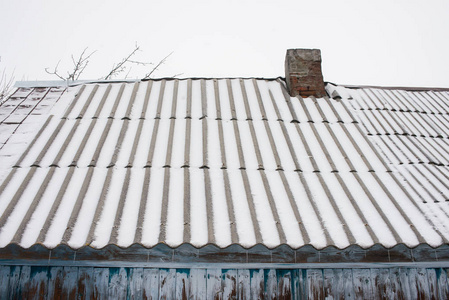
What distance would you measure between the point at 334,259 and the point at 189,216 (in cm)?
132

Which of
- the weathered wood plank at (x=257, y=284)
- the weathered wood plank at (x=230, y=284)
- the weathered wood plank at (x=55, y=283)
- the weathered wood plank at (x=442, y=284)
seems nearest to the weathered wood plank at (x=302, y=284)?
the weathered wood plank at (x=257, y=284)

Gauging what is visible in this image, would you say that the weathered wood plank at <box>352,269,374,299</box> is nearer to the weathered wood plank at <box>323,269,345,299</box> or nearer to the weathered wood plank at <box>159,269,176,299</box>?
the weathered wood plank at <box>323,269,345,299</box>

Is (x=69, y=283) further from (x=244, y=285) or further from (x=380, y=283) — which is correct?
(x=380, y=283)

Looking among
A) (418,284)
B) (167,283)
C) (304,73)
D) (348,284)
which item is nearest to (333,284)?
(348,284)

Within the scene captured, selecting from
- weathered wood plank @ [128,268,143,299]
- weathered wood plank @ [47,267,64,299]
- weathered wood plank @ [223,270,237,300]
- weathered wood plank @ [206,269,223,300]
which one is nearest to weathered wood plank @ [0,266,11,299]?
weathered wood plank @ [47,267,64,299]

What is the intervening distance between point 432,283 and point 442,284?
0.32ft

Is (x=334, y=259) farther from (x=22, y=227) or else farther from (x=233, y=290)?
(x=22, y=227)

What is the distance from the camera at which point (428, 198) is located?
4020 millimetres

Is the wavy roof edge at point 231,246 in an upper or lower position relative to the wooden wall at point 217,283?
upper

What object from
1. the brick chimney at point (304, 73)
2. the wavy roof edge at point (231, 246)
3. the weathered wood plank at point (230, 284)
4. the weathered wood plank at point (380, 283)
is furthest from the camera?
the brick chimney at point (304, 73)

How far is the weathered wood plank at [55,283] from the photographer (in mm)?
3334

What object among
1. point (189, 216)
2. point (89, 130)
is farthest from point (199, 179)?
point (89, 130)

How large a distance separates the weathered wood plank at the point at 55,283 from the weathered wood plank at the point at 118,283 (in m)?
0.42

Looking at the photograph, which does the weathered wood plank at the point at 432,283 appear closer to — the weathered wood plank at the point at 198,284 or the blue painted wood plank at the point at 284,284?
the blue painted wood plank at the point at 284,284
